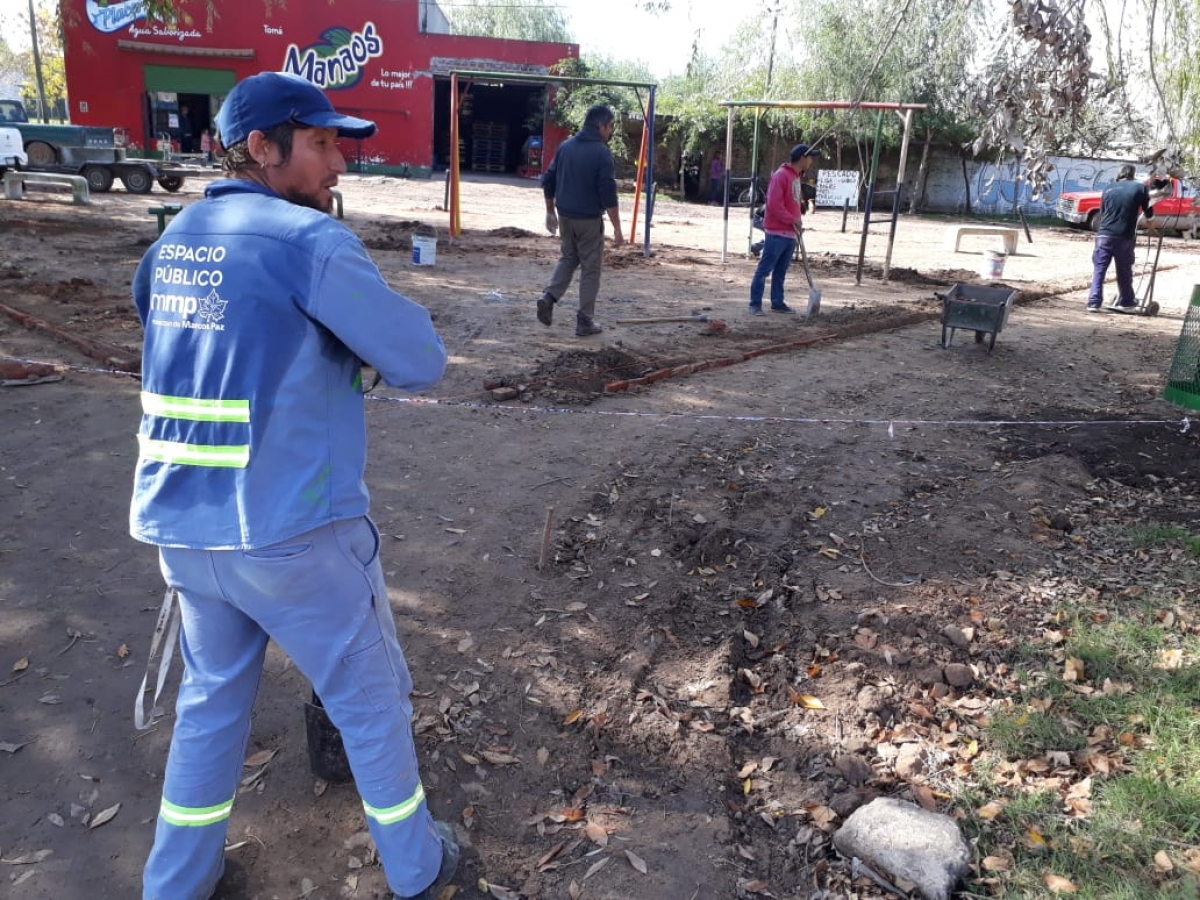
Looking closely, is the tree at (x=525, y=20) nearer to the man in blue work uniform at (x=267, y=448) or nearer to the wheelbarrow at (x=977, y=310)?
the wheelbarrow at (x=977, y=310)

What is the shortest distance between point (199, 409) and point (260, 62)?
111 feet

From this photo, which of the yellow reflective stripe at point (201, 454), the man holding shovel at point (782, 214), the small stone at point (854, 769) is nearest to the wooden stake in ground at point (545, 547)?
the small stone at point (854, 769)

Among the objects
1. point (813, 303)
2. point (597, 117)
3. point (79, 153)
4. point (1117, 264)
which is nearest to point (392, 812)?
point (597, 117)

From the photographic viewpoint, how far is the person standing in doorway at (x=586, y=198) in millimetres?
8953

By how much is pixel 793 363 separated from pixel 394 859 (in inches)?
282

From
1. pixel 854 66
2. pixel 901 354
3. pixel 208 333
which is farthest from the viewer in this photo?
pixel 854 66

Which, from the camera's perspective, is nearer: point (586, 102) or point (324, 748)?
point (324, 748)

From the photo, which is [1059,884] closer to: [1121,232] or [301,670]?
[301,670]

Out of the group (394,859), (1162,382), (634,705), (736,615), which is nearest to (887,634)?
(736,615)

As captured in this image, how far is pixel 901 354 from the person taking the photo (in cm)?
964

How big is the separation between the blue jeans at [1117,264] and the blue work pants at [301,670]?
1345cm

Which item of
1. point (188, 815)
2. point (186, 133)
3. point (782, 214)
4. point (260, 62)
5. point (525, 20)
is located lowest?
point (188, 815)

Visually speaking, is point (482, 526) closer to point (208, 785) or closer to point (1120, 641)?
point (208, 785)

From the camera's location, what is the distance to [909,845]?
2818 millimetres
